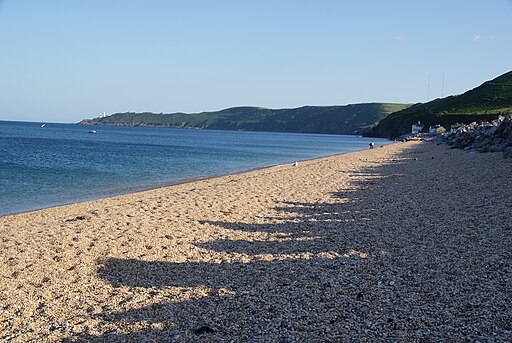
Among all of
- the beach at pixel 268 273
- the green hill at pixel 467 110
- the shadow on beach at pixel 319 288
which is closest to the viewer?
the shadow on beach at pixel 319 288

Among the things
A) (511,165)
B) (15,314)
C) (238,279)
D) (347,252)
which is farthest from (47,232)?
(511,165)

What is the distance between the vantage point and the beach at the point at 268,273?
554 centimetres

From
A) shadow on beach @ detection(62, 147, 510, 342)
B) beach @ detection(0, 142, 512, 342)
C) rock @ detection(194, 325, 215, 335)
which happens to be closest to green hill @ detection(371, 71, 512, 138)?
beach @ detection(0, 142, 512, 342)

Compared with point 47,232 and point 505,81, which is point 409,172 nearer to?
point 47,232

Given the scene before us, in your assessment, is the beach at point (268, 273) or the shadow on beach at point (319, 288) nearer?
the shadow on beach at point (319, 288)

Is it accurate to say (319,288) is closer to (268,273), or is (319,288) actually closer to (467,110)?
(268,273)

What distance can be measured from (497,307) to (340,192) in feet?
38.7

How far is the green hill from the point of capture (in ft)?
332

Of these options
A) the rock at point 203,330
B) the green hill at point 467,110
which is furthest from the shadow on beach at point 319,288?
the green hill at point 467,110

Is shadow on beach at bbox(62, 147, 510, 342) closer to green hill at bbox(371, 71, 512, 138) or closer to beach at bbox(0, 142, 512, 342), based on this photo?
beach at bbox(0, 142, 512, 342)

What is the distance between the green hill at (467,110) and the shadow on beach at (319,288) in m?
89.4

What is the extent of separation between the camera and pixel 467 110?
110m

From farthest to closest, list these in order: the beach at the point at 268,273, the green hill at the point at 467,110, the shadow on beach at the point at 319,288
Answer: the green hill at the point at 467,110 → the beach at the point at 268,273 → the shadow on beach at the point at 319,288

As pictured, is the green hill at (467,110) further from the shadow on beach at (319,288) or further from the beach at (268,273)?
the shadow on beach at (319,288)
